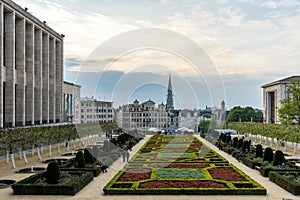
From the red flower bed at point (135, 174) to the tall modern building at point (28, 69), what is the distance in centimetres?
1866

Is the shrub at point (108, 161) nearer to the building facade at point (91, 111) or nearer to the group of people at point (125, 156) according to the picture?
the group of people at point (125, 156)

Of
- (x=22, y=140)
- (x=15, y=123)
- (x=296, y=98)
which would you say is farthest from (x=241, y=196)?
(x=296, y=98)

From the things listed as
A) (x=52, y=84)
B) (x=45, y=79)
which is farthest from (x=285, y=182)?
(x=52, y=84)


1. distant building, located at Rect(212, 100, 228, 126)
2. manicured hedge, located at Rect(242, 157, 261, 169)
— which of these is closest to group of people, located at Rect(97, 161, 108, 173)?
manicured hedge, located at Rect(242, 157, 261, 169)

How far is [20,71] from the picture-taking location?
45469 mm

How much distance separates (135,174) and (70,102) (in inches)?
2104

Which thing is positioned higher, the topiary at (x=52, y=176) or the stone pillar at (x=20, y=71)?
the stone pillar at (x=20, y=71)

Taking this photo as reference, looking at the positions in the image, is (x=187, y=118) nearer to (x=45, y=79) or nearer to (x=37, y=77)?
(x=45, y=79)

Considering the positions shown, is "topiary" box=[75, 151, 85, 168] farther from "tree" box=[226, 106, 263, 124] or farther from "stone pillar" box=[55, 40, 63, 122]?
"tree" box=[226, 106, 263, 124]

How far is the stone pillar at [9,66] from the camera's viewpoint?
41844 millimetres

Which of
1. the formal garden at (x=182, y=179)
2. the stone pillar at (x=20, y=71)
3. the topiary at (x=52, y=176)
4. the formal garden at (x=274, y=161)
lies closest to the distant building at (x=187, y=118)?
the formal garden at (x=274, y=161)

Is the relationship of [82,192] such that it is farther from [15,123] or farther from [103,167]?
[15,123]

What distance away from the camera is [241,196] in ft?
61.9

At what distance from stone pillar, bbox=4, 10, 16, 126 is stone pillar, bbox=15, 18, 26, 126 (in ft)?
8.90
